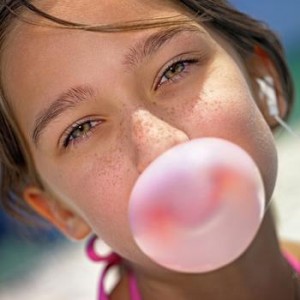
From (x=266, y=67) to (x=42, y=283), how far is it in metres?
0.66

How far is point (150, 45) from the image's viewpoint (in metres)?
0.54

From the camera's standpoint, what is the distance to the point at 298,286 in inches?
29.8

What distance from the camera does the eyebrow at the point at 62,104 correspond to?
537 mm

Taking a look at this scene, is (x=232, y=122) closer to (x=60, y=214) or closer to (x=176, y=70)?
(x=176, y=70)

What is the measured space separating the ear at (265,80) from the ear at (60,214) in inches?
9.3

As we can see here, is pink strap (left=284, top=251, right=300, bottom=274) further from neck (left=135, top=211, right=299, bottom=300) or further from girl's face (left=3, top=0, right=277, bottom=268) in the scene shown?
girl's face (left=3, top=0, right=277, bottom=268)

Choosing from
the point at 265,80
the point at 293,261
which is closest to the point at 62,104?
the point at 265,80

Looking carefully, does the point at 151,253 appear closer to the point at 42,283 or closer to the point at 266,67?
the point at 266,67

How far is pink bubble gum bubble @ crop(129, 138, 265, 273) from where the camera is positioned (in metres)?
0.43

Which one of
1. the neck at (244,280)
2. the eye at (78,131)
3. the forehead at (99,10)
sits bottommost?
the neck at (244,280)

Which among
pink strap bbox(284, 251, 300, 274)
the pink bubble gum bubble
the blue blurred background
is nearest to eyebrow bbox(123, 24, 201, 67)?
the pink bubble gum bubble

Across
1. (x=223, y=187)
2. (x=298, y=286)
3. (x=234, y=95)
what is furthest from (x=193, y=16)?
(x=298, y=286)

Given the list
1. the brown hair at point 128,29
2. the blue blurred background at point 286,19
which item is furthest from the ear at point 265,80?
the blue blurred background at point 286,19

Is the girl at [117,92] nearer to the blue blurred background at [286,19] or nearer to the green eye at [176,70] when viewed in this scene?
the green eye at [176,70]
